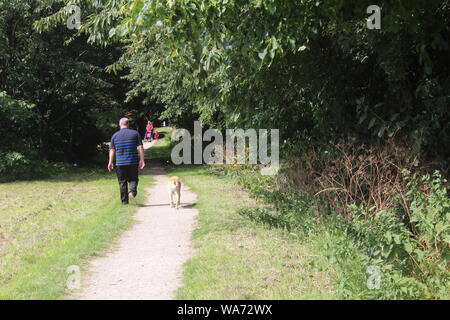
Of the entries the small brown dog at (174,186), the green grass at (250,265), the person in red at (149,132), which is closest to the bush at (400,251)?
the green grass at (250,265)

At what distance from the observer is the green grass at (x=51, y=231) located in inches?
254

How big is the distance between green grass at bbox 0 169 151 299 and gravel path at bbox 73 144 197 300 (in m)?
0.26

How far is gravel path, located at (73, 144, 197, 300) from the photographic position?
5.96m

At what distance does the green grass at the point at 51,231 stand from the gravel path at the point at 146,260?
0.86 feet

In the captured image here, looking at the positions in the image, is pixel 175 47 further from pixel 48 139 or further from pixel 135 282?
pixel 48 139

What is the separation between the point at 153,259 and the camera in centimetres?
746

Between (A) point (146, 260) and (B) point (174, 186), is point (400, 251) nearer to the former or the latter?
(A) point (146, 260)

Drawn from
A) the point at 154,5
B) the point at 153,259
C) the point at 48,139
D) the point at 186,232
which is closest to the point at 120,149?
the point at 186,232

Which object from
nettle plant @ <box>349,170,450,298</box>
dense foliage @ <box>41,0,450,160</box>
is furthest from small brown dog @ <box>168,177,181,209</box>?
nettle plant @ <box>349,170,450,298</box>

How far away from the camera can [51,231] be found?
993cm

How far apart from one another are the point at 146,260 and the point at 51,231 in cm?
331

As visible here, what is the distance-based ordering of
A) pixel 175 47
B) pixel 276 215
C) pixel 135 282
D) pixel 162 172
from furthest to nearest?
pixel 162 172
pixel 276 215
pixel 175 47
pixel 135 282

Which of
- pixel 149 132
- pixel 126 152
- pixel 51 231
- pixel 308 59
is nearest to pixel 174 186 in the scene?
pixel 126 152
